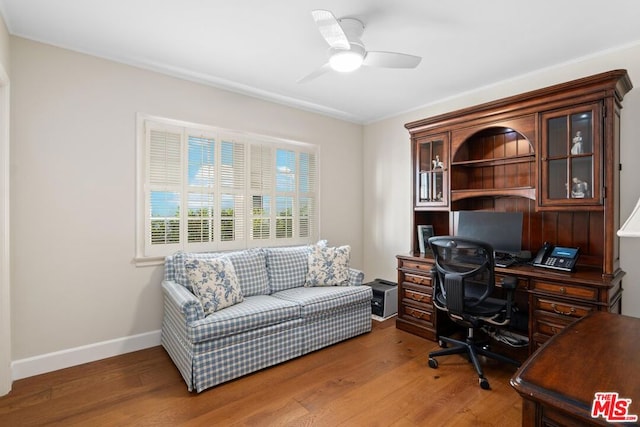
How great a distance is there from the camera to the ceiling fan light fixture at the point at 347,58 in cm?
216

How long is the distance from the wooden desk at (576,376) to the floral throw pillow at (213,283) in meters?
2.14

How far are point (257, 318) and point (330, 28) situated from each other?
6.76 feet

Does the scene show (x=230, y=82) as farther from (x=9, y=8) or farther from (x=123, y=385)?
(x=123, y=385)

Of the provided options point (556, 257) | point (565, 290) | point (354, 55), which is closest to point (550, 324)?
point (565, 290)

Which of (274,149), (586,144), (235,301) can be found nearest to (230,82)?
(274,149)

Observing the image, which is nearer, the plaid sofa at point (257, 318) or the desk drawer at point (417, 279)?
the plaid sofa at point (257, 318)

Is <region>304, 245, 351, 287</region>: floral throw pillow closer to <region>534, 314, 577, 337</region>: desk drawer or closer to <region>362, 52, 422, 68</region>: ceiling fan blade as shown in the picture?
<region>534, 314, 577, 337</region>: desk drawer

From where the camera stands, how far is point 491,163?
3.34 metres

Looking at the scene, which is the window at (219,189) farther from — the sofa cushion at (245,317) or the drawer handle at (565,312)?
the drawer handle at (565,312)

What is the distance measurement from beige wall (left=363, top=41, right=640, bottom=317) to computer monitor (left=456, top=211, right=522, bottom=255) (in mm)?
726

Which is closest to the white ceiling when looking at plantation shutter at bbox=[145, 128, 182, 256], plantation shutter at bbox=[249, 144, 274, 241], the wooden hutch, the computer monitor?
the wooden hutch

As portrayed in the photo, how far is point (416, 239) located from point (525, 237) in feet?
3.43

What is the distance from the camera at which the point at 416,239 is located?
3.67m

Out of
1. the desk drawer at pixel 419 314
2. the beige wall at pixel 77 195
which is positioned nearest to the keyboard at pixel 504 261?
the desk drawer at pixel 419 314
